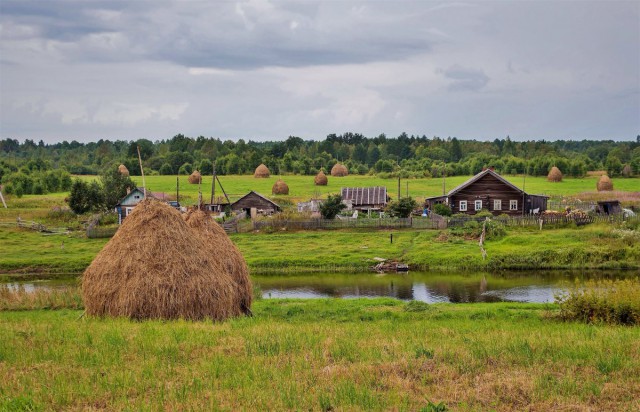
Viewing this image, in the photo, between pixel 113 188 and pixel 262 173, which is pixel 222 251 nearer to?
pixel 113 188

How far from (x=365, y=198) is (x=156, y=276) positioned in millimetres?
45539

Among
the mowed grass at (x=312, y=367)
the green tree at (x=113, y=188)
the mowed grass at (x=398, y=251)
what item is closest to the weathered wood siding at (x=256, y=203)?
the mowed grass at (x=398, y=251)

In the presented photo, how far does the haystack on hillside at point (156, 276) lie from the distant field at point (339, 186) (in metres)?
52.4

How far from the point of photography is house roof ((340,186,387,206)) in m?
63.0

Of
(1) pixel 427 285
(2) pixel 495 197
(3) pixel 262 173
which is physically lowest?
(1) pixel 427 285

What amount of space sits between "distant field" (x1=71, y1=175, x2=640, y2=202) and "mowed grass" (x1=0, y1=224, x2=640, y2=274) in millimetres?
26379

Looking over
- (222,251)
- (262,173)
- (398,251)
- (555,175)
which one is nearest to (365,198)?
(398,251)

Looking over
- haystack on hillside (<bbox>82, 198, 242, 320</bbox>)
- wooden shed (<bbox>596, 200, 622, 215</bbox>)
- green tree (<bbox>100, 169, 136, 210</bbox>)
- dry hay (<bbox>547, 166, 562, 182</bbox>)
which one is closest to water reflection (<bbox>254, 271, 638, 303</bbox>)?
haystack on hillside (<bbox>82, 198, 242, 320</bbox>)

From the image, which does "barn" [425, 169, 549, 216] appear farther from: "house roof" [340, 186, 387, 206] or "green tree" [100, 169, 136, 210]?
"green tree" [100, 169, 136, 210]

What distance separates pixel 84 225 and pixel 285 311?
122ft

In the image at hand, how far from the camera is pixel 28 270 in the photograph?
134ft

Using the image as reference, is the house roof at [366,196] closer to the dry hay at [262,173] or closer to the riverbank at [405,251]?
the riverbank at [405,251]

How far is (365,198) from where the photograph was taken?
208ft

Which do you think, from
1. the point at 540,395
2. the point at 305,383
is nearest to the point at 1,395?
the point at 305,383
